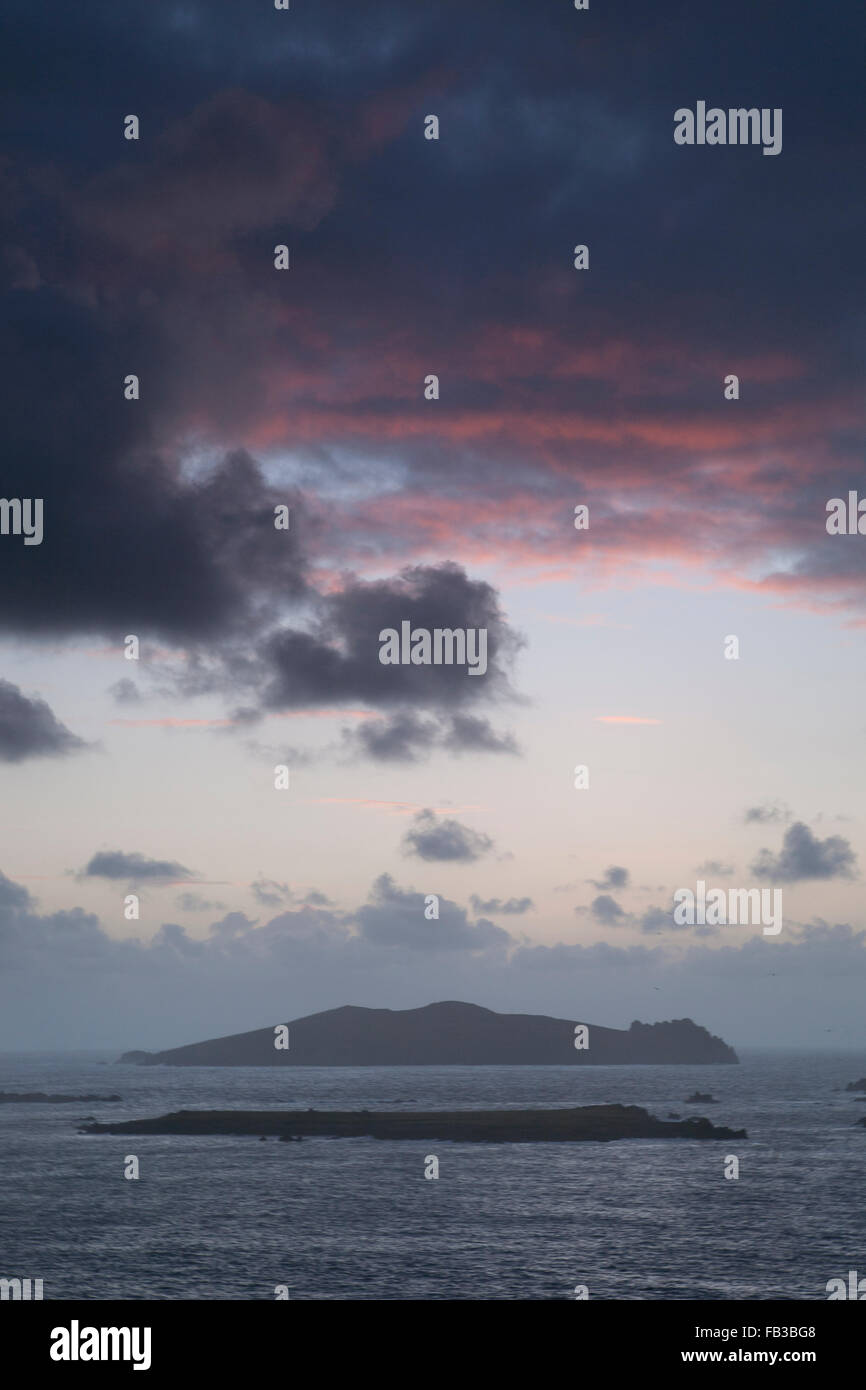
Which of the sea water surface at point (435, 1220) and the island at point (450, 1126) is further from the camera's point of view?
the island at point (450, 1126)

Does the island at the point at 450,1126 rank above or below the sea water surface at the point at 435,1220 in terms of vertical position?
below

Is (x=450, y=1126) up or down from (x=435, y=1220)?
down

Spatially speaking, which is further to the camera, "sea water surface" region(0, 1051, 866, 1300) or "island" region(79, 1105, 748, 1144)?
"island" region(79, 1105, 748, 1144)

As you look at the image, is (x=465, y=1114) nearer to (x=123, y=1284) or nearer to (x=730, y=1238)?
(x=730, y=1238)
